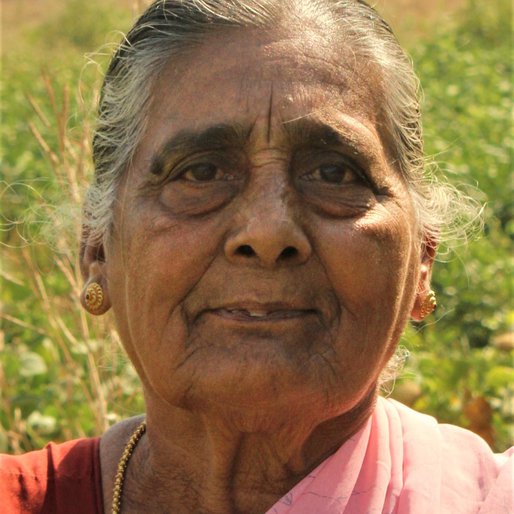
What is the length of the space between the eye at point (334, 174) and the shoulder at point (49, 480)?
99cm

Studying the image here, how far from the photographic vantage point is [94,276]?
115 inches

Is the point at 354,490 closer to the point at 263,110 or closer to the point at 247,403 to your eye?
the point at 247,403

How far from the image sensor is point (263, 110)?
2541 mm

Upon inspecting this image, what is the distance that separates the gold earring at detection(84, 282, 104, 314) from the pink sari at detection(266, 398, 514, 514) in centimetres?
71

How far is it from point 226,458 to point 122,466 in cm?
39

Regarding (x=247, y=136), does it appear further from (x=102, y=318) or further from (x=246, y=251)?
(x=102, y=318)

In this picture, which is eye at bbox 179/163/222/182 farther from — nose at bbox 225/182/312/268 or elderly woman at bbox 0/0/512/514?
nose at bbox 225/182/312/268

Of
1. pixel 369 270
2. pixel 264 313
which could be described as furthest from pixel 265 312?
pixel 369 270

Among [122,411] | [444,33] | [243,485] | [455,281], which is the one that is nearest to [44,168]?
[455,281]

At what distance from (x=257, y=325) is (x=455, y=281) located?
11.6 ft

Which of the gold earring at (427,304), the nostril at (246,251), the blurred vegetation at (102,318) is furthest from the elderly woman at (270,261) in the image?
the blurred vegetation at (102,318)

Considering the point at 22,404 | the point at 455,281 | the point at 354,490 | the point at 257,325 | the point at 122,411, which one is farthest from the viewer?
the point at 455,281

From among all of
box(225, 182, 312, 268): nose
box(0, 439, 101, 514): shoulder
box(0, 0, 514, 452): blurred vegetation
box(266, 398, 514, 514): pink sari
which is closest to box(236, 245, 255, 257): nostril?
box(225, 182, 312, 268): nose

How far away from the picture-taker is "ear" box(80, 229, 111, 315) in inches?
114
